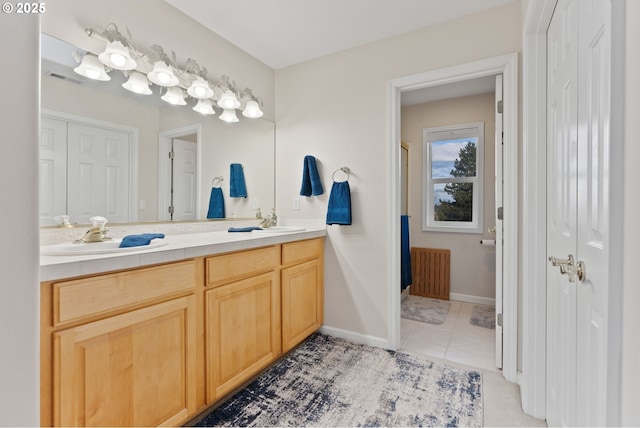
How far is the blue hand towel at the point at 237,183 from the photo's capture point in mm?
2492

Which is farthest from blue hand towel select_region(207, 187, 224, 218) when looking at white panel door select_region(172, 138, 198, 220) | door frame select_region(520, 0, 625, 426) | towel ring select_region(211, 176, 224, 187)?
door frame select_region(520, 0, 625, 426)

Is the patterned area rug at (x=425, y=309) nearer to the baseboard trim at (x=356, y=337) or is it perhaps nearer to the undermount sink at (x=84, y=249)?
the baseboard trim at (x=356, y=337)

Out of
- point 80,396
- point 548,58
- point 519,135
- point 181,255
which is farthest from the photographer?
point 519,135

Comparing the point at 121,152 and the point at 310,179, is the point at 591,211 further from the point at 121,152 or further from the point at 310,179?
the point at 121,152

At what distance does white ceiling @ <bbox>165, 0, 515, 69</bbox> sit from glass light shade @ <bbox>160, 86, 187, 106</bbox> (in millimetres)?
542

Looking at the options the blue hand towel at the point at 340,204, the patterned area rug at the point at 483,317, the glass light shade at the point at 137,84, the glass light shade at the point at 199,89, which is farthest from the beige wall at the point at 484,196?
the glass light shade at the point at 137,84

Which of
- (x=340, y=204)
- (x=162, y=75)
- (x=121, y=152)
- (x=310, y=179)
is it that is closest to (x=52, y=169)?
(x=121, y=152)

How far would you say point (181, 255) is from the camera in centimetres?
135

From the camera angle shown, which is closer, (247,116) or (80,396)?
(80,396)

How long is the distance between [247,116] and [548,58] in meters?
2.08

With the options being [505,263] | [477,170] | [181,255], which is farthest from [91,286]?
[477,170]

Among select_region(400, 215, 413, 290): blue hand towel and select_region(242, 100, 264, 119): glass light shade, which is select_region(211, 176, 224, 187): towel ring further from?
select_region(400, 215, 413, 290): blue hand towel

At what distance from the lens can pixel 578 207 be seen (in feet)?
3.29

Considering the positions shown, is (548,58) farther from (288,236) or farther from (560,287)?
(288,236)
